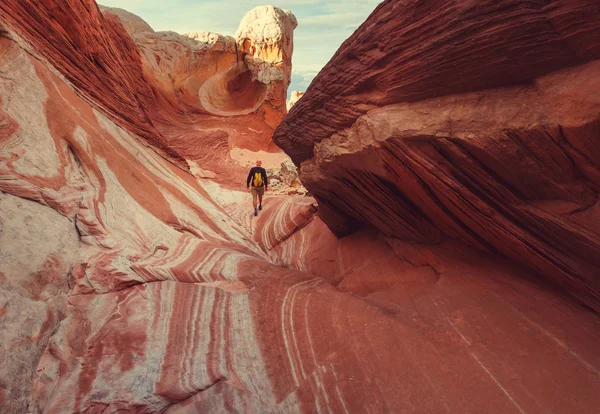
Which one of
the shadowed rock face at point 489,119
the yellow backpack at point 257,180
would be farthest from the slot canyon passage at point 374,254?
the yellow backpack at point 257,180

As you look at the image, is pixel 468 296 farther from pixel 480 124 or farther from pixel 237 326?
pixel 237 326

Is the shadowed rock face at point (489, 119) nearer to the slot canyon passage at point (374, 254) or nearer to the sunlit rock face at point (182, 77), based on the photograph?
the slot canyon passage at point (374, 254)

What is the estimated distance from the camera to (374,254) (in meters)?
5.71

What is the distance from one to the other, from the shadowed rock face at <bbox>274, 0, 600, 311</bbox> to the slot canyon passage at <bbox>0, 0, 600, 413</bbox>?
2 centimetres

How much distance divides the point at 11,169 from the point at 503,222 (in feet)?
18.1

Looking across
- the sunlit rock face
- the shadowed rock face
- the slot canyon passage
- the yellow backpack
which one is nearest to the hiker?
the yellow backpack

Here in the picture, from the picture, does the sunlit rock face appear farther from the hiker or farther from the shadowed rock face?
the shadowed rock face

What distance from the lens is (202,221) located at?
6.67m

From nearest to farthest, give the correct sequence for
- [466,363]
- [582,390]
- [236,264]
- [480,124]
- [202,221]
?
[582,390]
[466,363]
[480,124]
[236,264]
[202,221]

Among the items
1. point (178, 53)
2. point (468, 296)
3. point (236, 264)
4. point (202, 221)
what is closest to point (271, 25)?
point (178, 53)

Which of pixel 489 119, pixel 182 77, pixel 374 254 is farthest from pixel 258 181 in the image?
pixel 182 77

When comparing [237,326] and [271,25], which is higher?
[271,25]

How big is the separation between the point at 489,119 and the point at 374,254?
3.29 meters

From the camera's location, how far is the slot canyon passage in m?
2.50
